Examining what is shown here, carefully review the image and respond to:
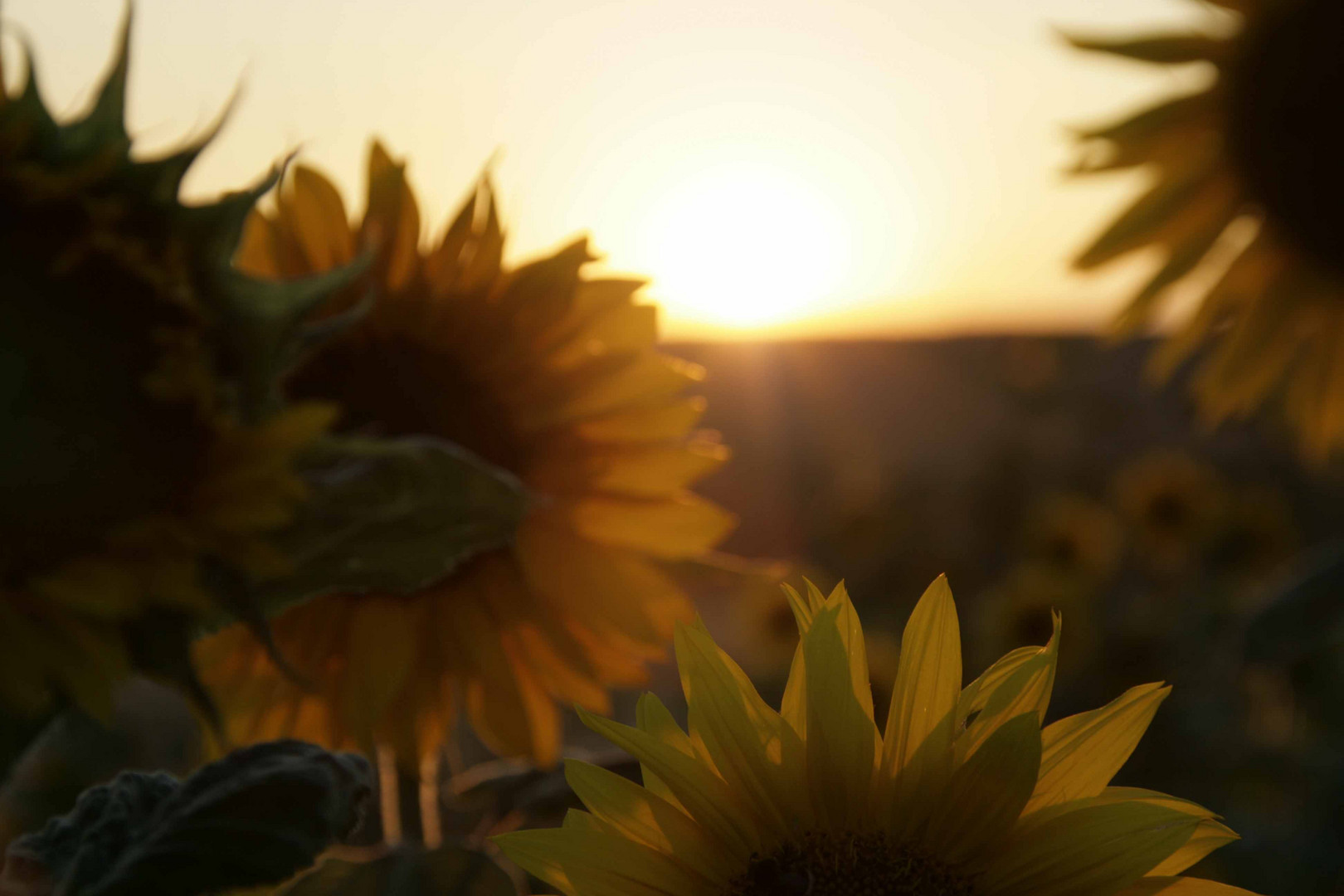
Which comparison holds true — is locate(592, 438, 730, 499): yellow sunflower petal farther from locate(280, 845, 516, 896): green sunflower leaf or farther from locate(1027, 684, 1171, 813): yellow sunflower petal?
locate(1027, 684, 1171, 813): yellow sunflower petal

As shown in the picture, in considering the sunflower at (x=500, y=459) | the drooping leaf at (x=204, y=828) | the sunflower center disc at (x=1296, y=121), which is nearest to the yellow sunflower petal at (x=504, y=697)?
the sunflower at (x=500, y=459)

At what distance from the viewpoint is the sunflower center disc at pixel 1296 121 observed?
2.12 metres

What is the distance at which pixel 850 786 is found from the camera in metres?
0.73

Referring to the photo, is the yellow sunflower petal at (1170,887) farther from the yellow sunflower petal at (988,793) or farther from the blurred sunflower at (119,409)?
the blurred sunflower at (119,409)

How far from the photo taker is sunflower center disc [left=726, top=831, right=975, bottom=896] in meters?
0.71

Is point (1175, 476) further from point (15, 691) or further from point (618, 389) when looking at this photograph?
point (15, 691)

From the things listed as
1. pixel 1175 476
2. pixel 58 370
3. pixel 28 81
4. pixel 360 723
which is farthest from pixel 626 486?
pixel 1175 476

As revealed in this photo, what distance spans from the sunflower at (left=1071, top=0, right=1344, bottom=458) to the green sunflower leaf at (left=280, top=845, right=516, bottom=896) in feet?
5.66

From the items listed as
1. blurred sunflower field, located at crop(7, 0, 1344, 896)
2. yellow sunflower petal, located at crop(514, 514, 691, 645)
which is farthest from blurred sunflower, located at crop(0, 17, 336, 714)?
yellow sunflower petal, located at crop(514, 514, 691, 645)

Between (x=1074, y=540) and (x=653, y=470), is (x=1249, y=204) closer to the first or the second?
(x=653, y=470)

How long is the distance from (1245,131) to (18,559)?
7.01 ft

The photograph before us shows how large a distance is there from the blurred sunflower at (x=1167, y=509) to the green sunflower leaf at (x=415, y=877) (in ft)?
14.1

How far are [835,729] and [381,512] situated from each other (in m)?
0.35

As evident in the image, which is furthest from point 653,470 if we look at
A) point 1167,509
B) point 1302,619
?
point 1167,509
